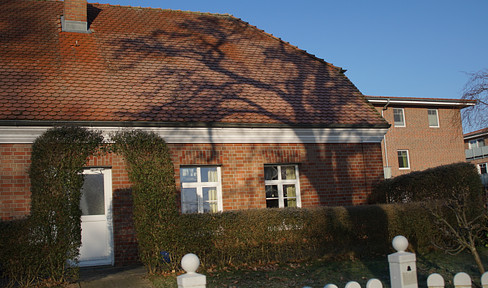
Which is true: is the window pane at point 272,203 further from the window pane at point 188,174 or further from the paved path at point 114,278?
the paved path at point 114,278

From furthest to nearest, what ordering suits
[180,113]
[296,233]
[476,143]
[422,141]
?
[476,143] → [422,141] → [180,113] → [296,233]

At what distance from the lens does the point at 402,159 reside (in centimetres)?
3372

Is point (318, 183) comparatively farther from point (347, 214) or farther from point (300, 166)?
point (347, 214)

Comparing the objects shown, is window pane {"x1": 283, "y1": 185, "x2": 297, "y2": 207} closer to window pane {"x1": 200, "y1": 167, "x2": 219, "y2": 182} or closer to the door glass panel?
window pane {"x1": 200, "y1": 167, "x2": 219, "y2": 182}

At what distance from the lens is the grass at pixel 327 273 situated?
26.5 feet

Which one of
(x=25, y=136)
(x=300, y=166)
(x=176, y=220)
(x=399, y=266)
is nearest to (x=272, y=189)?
(x=300, y=166)

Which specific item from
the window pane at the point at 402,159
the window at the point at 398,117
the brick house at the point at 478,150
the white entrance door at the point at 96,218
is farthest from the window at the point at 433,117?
the white entrance door at the point at 96,218

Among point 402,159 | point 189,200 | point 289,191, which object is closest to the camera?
point 189,200

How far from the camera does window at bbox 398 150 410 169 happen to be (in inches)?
1319

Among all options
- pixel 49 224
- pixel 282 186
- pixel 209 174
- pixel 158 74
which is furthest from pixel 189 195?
pixel 49 224

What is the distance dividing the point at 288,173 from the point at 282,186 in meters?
0.42

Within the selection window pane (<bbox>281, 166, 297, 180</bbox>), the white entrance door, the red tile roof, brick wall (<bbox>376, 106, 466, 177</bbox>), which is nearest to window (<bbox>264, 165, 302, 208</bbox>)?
window pane (<bbox>281, 166, 297, 180</bbox>)

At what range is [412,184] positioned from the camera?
12.1m

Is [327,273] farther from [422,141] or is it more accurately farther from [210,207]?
[422,141]
